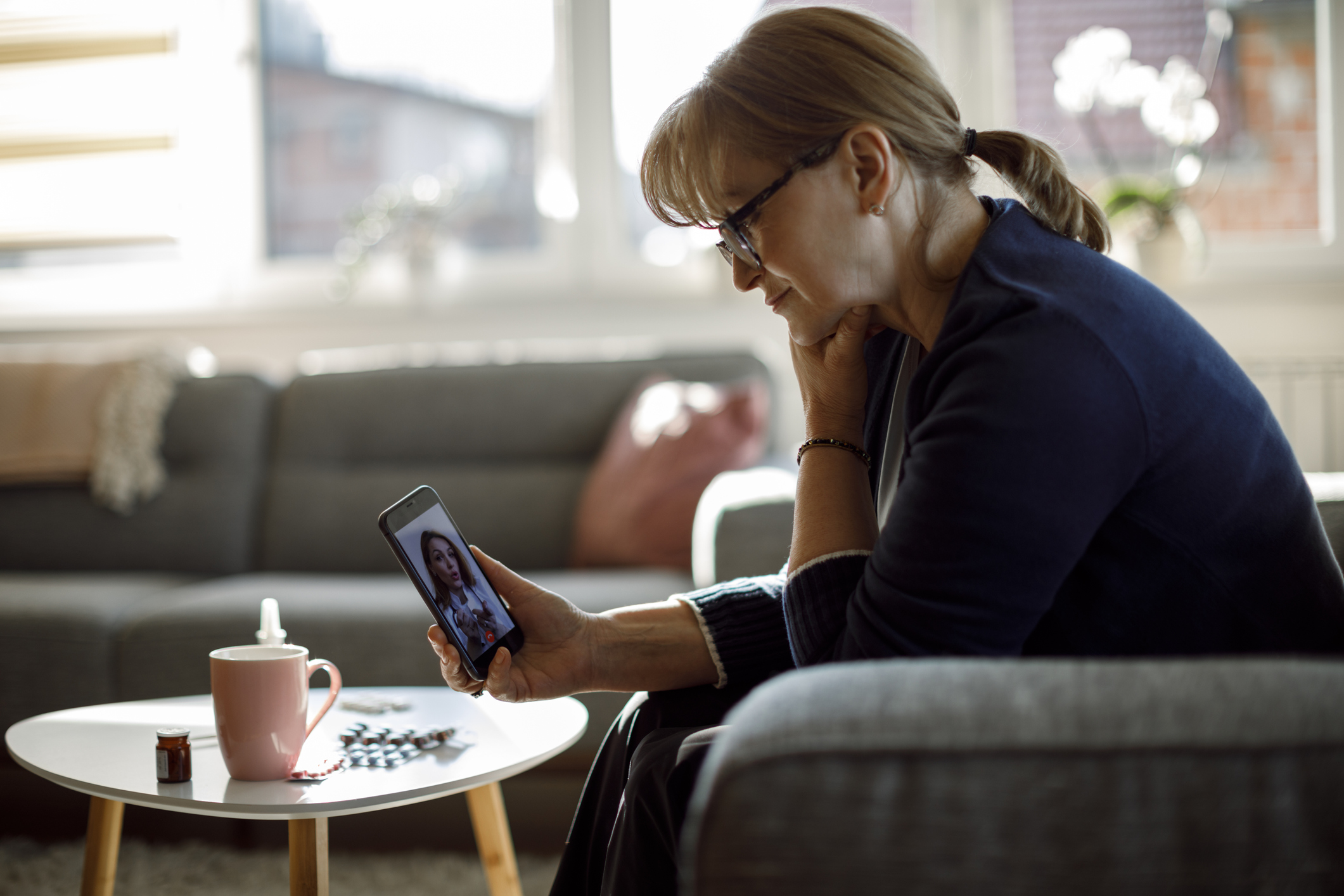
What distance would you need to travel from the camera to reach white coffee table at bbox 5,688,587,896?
922mm

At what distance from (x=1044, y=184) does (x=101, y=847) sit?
3.96 ft

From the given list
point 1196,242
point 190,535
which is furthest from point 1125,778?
point 1196,242

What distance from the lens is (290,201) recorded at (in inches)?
124

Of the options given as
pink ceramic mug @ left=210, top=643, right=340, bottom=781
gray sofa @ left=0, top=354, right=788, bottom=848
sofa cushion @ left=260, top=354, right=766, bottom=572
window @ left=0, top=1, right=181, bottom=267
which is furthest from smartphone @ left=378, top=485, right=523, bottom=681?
window @ left=0, top=1, right=181, bottom=267

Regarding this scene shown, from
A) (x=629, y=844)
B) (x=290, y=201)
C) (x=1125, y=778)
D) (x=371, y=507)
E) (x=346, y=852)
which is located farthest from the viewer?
(x=290, y=201)

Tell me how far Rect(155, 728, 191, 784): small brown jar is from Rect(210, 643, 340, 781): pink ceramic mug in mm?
36

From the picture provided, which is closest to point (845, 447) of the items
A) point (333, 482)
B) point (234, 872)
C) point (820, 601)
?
point (820, 601)

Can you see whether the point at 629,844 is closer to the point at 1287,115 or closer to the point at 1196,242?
the point at 1196,242

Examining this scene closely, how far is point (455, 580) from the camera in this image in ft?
3.40

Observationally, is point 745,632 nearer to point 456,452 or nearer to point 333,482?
point 456,452

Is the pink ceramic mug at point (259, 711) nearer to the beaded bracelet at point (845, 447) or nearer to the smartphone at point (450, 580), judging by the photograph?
the smartphone at point (450, 580)

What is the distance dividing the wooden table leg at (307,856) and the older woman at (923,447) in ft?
0.60

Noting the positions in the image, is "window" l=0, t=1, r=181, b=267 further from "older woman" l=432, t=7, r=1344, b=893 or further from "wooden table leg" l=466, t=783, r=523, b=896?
"older woman" l=432, t=7, r=1344, b=893

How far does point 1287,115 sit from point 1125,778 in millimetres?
2819
